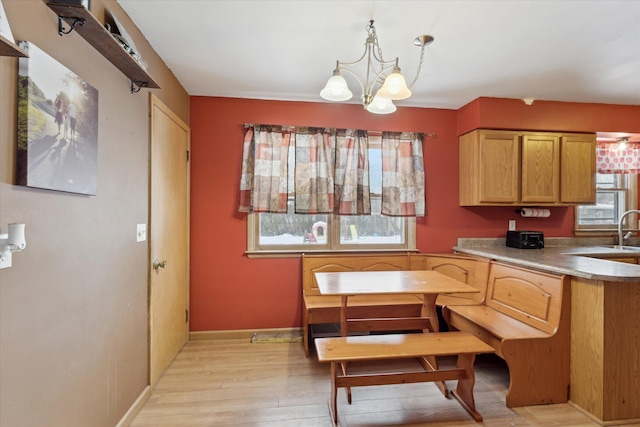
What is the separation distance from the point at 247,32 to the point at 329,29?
568 mm

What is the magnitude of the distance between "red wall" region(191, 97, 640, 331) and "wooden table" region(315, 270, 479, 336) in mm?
964

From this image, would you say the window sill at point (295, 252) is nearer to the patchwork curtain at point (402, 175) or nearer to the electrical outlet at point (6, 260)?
the patchwork curtain at point (402, 175)

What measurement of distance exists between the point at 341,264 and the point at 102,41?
2.54 m

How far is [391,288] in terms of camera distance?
202 cm

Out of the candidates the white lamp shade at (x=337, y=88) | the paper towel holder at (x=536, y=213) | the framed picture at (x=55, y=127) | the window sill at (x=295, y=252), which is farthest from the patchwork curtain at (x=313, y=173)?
the paper towel holder at (x=536, y=213)

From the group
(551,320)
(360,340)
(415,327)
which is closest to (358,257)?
(415,327)

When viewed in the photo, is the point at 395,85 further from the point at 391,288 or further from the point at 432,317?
the point at 432,317

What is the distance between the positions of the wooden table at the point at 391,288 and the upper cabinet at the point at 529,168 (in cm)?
131

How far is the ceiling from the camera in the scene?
178 centimetres

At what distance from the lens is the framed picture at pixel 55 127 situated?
3.52 ft

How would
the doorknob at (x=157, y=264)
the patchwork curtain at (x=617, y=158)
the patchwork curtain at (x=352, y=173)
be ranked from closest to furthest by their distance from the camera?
the doorknob at (x=157, y=264) → the patchwork curtain at (x=352, y=173) → the patchwork curtain at (x=617, y=158)

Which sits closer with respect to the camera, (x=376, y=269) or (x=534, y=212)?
(x=376, y=269)

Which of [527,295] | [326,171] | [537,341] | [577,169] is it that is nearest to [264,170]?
[326,171]

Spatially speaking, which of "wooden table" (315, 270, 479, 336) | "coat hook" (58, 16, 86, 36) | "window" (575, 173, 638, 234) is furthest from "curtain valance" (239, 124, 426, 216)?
"window" (575, 173, 638, 234)
